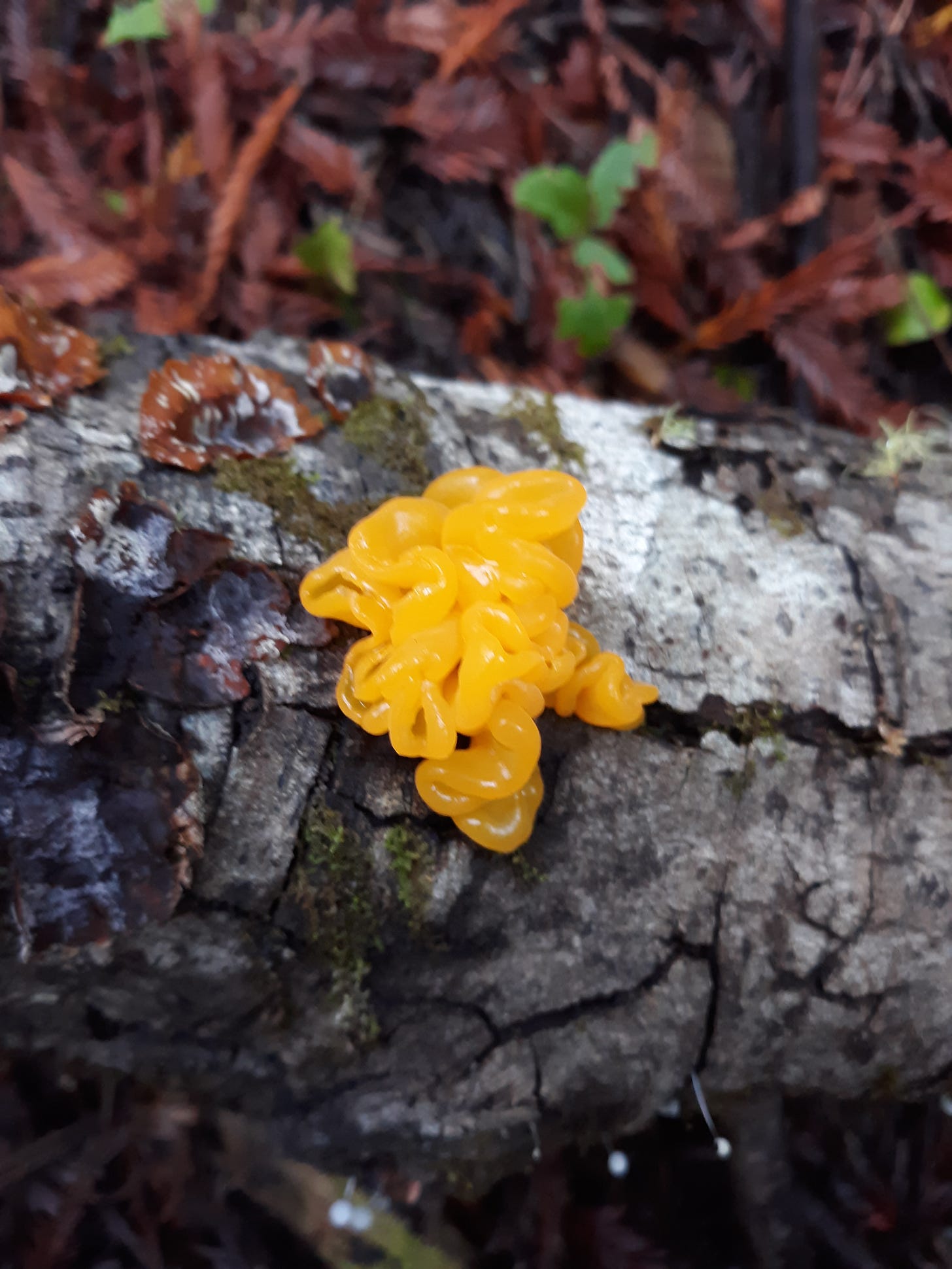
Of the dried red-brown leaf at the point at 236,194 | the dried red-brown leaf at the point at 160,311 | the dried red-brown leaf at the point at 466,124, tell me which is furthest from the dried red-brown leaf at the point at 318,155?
the dried red-brown leaf at the point at 160,311

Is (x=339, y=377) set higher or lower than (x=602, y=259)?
lower

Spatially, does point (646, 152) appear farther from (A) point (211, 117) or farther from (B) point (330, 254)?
(A) point (211, 117)

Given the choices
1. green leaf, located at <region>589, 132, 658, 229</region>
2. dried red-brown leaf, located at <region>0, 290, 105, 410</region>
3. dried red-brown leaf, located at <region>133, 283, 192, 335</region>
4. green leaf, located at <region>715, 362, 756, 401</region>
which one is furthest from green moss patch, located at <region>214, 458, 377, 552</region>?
green leaf, located at <region>715, 362, 756, 401</region>

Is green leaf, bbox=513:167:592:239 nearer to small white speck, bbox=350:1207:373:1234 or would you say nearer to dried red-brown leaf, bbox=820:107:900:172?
dried red-brown leaf, bbox=820:107:900:172

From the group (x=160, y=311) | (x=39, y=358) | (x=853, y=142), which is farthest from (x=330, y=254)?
(x=853, y=142)

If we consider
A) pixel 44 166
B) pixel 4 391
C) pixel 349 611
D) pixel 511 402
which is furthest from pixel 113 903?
pixel 44 166

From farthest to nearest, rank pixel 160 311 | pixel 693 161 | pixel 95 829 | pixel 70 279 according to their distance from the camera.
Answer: pixel 693 161 → pixel 160 311 → pixel 70 279 → pixel 95 829
